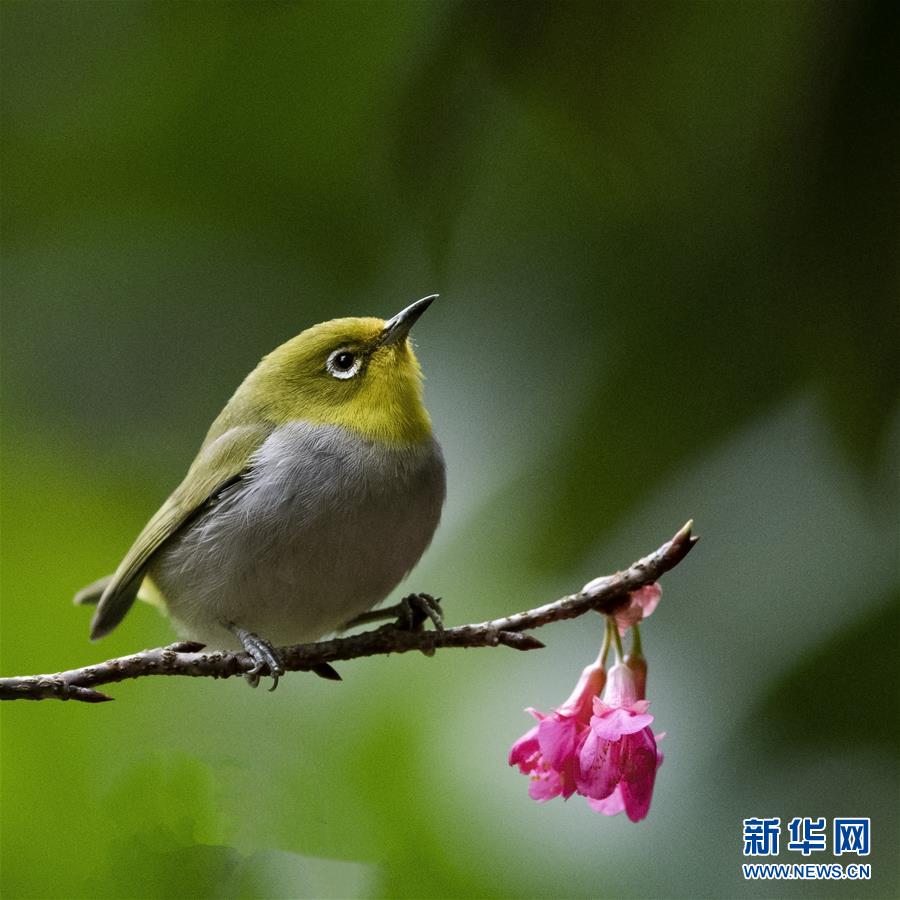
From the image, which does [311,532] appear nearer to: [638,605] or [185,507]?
[185,507]

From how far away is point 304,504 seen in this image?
5.17 ft

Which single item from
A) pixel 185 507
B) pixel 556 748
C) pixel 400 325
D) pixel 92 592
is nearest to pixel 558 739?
pixel 556 748

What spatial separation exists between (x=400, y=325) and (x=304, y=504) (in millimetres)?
316

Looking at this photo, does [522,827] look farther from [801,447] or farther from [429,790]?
[801,447]

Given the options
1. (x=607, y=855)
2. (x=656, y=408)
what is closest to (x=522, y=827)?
(x=607, y=855)

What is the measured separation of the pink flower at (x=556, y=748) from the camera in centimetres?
106

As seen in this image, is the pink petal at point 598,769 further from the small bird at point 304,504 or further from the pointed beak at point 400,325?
the pointed beak at point 400,325

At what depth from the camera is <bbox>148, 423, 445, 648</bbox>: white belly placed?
5.14ft

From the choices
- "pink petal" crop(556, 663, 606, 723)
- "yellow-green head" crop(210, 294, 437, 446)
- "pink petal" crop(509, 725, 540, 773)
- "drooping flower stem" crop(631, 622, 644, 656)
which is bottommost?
"pink petal" crop(509, 725, 540, 773)

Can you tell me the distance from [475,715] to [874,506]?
0.72 meters

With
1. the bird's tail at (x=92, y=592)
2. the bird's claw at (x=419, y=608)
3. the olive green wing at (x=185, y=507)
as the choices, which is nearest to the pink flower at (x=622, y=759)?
the bird's claw at (x=419, y=608)

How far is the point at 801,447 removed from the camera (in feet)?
5.39

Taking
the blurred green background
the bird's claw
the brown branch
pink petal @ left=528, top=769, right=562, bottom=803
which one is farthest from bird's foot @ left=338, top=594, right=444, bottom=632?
pink petal @ left=528, top=769, right=562, bottom=803

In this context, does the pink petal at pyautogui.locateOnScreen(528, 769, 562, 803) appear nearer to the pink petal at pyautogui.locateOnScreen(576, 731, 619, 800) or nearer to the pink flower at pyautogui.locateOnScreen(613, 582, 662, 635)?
the pink petal at pyautogui.locateOnScreen(576, 731, 619, 800)
